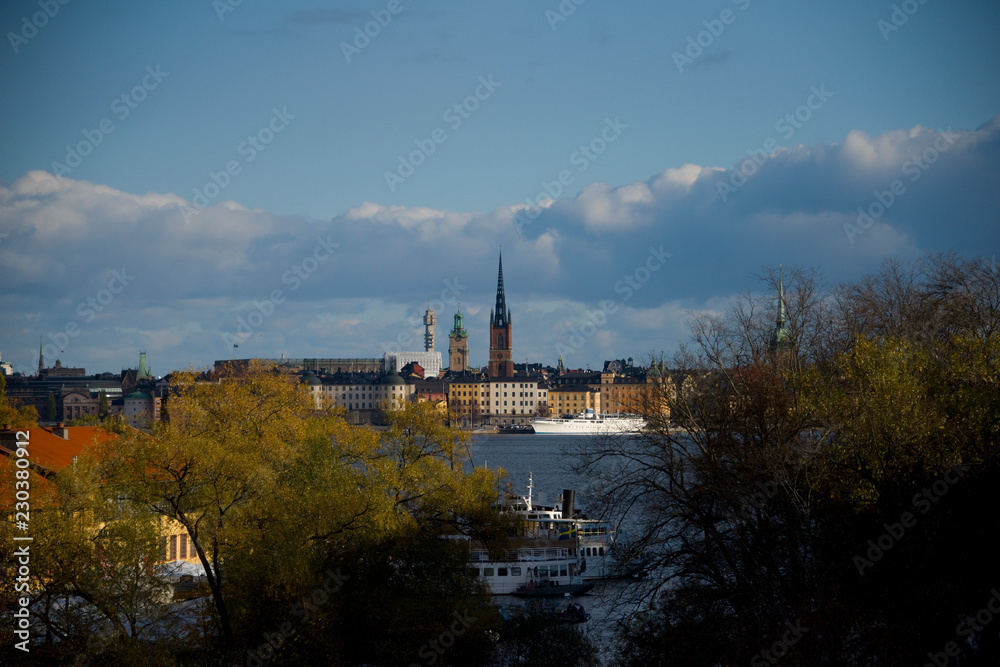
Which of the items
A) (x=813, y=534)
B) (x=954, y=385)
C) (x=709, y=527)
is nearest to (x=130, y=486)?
(x=709, y=527)

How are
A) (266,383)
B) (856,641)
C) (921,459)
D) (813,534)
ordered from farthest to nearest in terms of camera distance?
(266,383) < (813,534) < (921,459) < (856,641)

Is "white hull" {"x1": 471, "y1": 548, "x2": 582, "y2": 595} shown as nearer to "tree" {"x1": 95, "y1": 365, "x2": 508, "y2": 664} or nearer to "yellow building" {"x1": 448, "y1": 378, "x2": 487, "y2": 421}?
"tree" {"x1": 95, "y1": 365, "x2": 508, "y2": 664}

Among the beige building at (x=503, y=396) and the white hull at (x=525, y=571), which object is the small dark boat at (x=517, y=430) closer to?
the beige building at (x=503, y=396)

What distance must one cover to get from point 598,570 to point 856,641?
2447 centimetres

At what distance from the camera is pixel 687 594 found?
1684 cm

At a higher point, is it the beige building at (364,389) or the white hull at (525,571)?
the beige building at (364,389)

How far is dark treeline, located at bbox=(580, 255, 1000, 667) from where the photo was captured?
44.9 ft

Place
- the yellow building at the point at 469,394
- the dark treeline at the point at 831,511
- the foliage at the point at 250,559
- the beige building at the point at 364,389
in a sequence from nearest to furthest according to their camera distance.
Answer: the dark treeline at the point at 831,511, the foliage at the point at 250,559, the yellow building at the point at 469,394, the beige building at the point at 364,389

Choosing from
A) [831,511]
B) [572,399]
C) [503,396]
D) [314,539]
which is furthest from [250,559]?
[572,399]

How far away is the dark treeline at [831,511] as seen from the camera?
539 inches

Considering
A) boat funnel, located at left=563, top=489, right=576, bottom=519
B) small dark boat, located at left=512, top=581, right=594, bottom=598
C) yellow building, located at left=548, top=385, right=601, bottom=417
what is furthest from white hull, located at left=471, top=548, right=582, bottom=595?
yellow building, located at left=548, top=385, right=601, bottom=417

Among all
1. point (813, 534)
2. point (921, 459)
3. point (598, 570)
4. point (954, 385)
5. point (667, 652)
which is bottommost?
point (598, 570)

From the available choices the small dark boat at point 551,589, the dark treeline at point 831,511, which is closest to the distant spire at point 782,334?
the dark treeline at point 831,511

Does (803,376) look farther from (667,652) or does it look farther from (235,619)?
(235,619)
